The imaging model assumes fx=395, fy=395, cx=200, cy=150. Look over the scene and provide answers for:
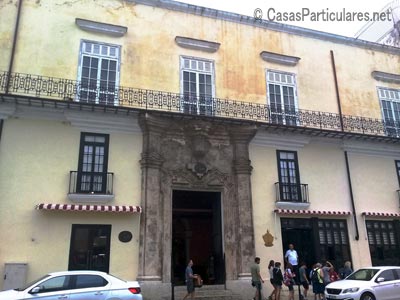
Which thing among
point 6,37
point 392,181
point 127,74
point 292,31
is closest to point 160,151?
point 127,74

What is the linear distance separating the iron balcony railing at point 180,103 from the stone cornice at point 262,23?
171 inches

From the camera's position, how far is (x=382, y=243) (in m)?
17.7

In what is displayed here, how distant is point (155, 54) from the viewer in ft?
56.1

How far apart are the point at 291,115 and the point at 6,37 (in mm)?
12411

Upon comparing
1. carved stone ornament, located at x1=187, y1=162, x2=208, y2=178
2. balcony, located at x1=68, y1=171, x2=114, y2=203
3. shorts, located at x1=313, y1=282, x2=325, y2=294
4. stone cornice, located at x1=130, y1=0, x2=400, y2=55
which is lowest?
shorts, located at x1=313, y1=282, x2=325, y2=294

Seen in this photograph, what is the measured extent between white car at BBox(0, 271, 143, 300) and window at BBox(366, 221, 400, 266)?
460 inches

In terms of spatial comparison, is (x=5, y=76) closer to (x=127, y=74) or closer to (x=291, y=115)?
(x=127, y=74)

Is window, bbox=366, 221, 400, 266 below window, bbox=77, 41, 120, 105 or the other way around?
below

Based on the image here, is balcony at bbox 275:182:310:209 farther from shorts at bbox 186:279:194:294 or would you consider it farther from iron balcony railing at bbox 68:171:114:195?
iron balcony railing at bbox 68:171:114:195

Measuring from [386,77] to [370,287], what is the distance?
12.9 metres

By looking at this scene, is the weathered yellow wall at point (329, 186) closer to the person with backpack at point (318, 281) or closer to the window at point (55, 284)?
the person with backpack at point (318, 281)

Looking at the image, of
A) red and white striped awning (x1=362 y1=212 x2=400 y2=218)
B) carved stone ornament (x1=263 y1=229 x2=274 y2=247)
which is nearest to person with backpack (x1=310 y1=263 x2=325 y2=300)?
carved stone ornament (x1=263 y1=229 x2=274 y2=247)

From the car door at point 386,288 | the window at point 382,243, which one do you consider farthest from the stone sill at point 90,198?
the window at point 382,243

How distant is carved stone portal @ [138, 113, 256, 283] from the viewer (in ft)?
47.7
